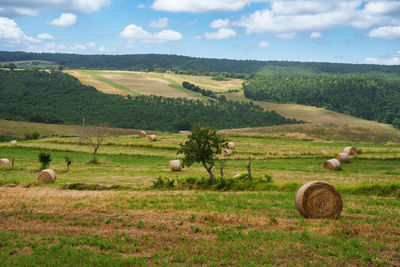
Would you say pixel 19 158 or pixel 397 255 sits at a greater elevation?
pixel 397 255

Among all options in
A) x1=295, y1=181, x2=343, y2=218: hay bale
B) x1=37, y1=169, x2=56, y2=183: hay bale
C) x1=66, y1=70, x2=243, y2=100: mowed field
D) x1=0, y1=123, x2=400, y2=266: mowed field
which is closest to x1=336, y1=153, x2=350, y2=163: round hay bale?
x1=0, y1=123, x2=400, y2=266: mowed field

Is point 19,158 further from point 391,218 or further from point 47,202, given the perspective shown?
point 391,218

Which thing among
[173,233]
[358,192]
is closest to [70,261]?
[173,233]

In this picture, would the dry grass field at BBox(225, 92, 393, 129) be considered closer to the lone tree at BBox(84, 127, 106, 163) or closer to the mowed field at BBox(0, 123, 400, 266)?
the lone tree at BBox(84, 127, 106, 163)

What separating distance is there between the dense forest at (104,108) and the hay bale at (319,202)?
3980 inches

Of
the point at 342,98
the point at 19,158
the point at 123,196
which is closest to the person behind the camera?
the point at 123,196

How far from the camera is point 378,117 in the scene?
5020 inches

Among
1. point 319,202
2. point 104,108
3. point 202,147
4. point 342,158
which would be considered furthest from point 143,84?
point 319,202

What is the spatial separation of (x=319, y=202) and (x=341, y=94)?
482ft

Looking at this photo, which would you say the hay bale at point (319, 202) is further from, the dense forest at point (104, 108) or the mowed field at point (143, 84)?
the mowed field at point (143, 84)

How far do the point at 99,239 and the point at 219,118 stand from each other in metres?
115

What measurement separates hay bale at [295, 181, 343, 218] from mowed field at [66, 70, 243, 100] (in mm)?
133031

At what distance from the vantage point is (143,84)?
16438cm

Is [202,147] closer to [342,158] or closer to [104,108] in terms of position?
[342,158]
